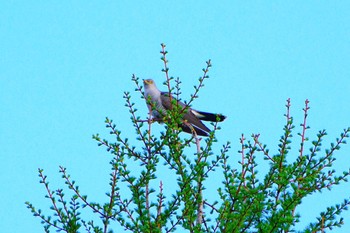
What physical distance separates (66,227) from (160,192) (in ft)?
2.68

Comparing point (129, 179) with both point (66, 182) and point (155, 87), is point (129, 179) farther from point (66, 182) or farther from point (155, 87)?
point (155, 87)

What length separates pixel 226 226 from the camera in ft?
16.8

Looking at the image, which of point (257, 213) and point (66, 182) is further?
point (66, 182)

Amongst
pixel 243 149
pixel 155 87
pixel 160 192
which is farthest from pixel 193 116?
pixel 160 192

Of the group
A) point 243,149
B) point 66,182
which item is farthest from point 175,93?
point 66,182

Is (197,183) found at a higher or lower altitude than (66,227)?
higher

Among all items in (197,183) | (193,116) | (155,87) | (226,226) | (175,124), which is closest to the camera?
(226,226)

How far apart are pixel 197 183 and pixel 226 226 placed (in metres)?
0.50

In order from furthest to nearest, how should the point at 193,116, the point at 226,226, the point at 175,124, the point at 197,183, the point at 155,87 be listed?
the point at 155,87 < the point at 193,116 < the point at 175,124 < the point at 197,183 < the point at 226,226

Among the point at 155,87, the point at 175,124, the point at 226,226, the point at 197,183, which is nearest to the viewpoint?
the point at 226,226

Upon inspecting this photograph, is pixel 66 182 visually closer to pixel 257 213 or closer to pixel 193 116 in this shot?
pixel 257 213

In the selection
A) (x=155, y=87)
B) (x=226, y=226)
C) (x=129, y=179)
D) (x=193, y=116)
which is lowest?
(x=226, y=226)

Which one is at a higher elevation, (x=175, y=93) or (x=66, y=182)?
(x=175, y=93)

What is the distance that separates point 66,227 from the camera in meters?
5.53
